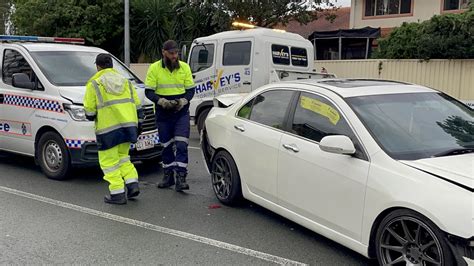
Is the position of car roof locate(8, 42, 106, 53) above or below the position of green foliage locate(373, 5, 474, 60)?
below

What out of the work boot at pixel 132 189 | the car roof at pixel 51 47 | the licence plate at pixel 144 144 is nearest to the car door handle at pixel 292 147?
the work boot at pixel 132 189

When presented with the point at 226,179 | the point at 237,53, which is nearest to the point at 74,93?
the point at 226,179

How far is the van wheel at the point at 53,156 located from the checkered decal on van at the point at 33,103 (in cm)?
36

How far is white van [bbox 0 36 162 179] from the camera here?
6.41 m

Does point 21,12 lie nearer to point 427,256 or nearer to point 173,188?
point 173,188

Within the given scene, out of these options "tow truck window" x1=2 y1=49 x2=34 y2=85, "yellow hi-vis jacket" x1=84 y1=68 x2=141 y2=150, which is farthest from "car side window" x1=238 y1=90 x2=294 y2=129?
"tow truck window" x1=2 y1=49 x2=34 y2=85

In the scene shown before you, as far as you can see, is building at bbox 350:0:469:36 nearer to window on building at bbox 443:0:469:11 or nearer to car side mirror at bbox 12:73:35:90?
window on building at bbox 443:0:469:11

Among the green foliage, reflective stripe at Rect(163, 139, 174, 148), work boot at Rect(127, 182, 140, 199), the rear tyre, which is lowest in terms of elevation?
work boot at Rect(127, 182, 140, 199)

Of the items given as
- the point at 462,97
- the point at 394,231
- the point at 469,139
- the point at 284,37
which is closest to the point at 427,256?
the point at 394,231

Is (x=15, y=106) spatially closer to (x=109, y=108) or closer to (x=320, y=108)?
(x=109, y=108)

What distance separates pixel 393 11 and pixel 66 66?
2041 centimetres

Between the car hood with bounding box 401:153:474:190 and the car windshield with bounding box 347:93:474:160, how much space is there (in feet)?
0.33

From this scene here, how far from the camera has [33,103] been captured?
22.5 feet

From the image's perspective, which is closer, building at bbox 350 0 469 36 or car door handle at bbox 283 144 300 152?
car door handle at bbox 283 144 300 152
